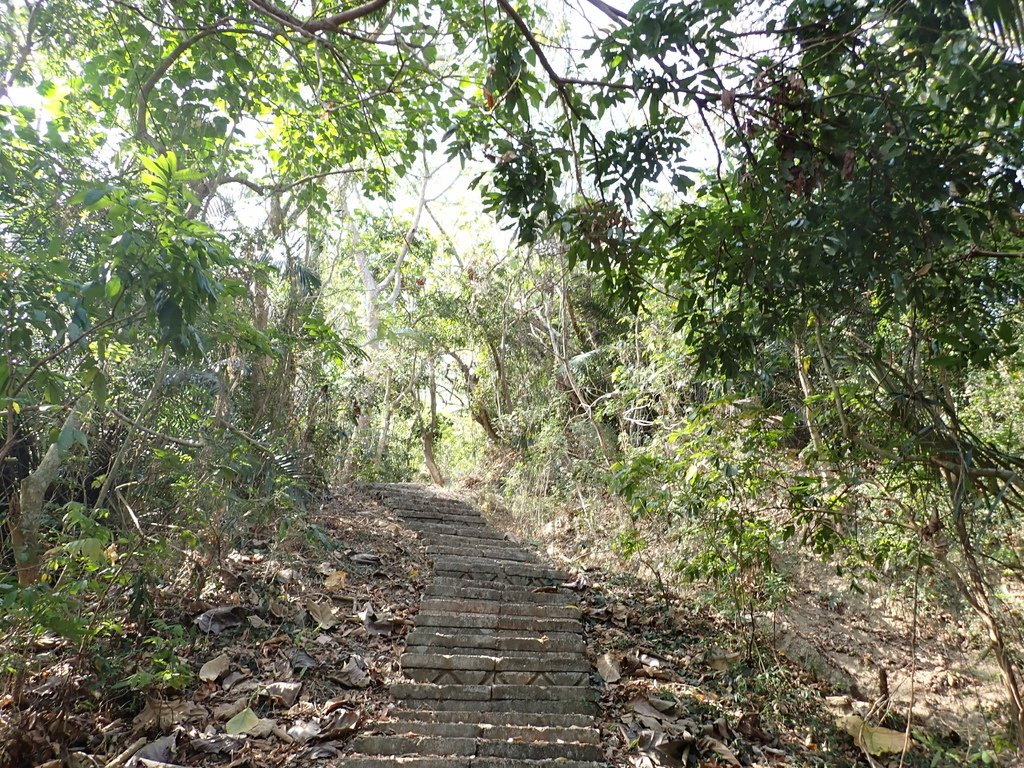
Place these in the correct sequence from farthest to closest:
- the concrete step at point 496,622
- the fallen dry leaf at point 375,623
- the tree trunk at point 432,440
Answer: the tree trunk at point 432,440 < the concrete step at point 496,622 < the fallen dry leaf at point 375,623

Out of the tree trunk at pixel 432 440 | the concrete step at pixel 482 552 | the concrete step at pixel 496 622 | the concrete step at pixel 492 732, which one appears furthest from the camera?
the tree trunk at pixel 432 440

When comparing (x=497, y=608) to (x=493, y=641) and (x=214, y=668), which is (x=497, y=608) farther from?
(x=214, y=668)

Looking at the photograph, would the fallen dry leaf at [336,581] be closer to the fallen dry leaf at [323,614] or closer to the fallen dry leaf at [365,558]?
the fallen dry leaf at [323,614]

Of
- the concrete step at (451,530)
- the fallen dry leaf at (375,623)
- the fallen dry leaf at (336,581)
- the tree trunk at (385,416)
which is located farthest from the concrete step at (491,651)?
the tree trunk at (385,416)

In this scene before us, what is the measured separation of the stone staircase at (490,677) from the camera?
3.20 metres

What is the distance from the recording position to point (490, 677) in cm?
409

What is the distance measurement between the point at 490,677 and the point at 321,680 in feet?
3.54

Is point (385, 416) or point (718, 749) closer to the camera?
point (718, 749)

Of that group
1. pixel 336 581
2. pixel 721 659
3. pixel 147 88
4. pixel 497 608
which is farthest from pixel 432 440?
pixel 147 88

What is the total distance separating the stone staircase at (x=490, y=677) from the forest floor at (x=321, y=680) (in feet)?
0.52

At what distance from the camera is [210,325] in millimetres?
3215

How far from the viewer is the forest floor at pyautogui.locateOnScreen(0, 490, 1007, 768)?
114 inches

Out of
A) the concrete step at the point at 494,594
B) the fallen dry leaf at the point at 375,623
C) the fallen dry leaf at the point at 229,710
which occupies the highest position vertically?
the concrete step at the point at 494,594

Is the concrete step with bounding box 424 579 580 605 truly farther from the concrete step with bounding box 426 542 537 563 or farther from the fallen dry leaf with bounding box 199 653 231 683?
the fallen dry leaf with bounding box 199 653 231 683
